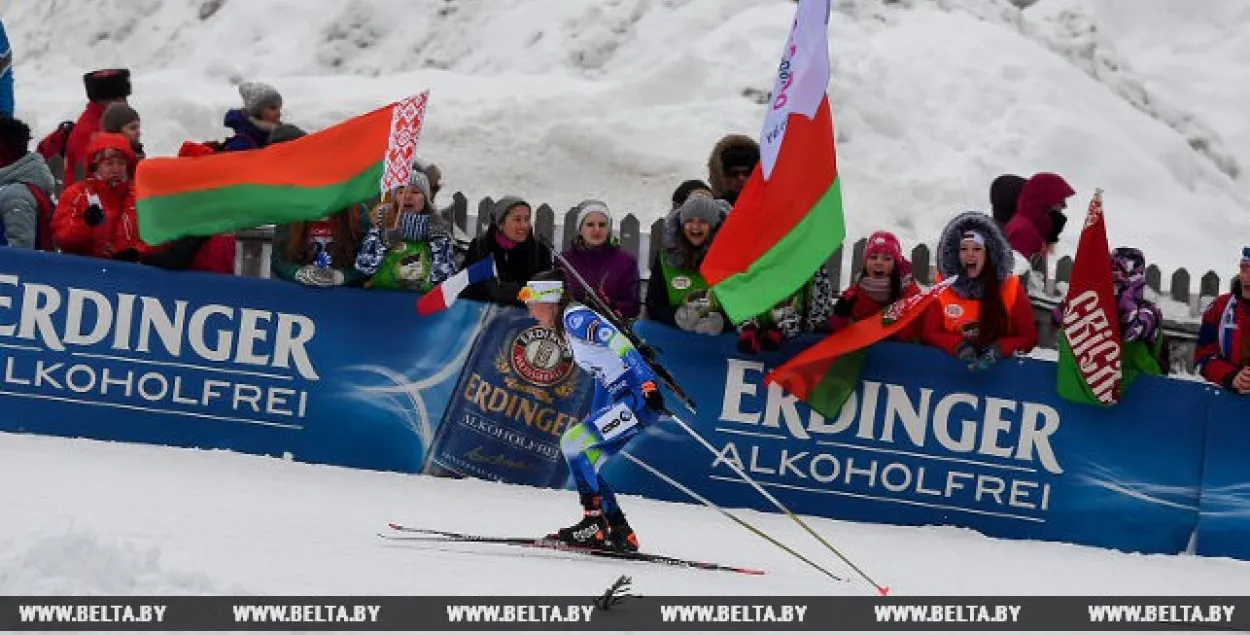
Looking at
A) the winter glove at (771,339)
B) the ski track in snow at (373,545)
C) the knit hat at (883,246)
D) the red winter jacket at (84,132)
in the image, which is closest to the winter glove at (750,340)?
the winter glove at (771,339)

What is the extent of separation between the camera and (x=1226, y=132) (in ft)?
71.0

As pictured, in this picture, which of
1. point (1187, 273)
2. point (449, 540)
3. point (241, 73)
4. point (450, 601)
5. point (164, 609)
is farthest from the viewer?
point (241, 73)

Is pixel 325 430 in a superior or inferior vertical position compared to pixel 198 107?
inferior

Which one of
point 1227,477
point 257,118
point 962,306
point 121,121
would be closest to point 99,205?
point 121,121

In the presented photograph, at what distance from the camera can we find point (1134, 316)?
40.2ft

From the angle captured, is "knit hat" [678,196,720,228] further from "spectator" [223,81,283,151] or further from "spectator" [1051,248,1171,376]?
"spectator" [223,81,283,151]

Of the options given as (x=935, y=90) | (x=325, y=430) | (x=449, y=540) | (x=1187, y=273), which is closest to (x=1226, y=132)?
(x=935, y=90)

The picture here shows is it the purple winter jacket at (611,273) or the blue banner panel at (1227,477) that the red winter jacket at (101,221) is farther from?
the blue banner panel at (1227,477)

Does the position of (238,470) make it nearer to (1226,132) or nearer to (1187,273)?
(1187,273)

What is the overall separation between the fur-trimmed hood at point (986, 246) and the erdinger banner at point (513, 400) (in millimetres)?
2154

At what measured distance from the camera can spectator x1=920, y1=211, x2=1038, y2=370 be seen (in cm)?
1238

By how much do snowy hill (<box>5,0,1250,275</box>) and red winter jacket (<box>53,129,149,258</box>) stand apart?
6.90 meters

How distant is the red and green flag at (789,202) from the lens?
11953 millimetres

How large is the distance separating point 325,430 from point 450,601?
4534 mm
